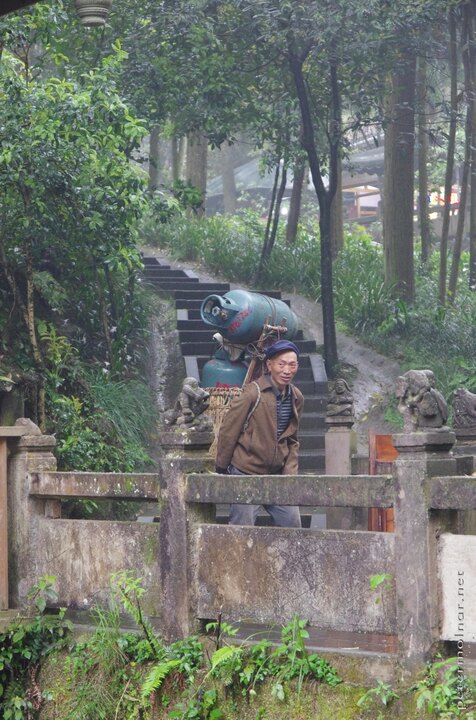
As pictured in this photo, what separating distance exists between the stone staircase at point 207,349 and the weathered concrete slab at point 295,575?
27.2 ft

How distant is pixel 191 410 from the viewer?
297 inches

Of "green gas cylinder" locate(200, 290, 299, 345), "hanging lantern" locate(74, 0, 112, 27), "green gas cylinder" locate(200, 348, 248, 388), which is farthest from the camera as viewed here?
"green gas cylinder" locate(200, 290, 299, 345)

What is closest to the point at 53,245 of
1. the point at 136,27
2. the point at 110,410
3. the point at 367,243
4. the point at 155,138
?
the point at 110,410

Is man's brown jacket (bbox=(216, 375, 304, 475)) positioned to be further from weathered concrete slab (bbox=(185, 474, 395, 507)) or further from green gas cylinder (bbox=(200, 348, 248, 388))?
green gas cylinder (bbox=(200, 348, 248, 388))

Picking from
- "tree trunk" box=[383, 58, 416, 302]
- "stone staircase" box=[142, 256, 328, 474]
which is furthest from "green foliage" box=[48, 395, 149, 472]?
"tree trunk" box=[383, 58, 416, 302]

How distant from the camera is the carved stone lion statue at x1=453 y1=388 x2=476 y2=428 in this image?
31.4 feet

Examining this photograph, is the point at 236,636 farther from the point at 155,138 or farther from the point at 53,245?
the point at 155,138

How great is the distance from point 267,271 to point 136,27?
525cm

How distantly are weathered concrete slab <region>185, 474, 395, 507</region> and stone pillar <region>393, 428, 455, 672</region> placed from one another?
141 millimetres

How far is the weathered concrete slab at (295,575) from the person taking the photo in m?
6.59

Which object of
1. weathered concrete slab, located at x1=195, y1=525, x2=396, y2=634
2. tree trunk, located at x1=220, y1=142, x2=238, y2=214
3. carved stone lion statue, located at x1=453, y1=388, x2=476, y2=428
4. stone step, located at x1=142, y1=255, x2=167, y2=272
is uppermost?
tree trunk, located at x1=220, y1=142, x2=238, y2=214

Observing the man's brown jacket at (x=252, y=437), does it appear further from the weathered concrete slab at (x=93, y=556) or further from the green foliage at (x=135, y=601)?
the green foliage at (x=135, y=601)

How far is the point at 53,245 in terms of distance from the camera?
15.4 metres

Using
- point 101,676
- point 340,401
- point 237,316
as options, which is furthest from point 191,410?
point 237,316
